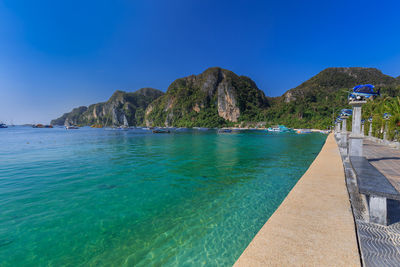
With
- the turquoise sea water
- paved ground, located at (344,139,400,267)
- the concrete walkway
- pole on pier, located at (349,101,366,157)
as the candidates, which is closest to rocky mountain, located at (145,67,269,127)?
pole on pier, located at (349,101,366,157)

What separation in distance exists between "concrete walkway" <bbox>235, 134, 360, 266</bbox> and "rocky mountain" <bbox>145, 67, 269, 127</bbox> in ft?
469

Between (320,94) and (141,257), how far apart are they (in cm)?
16671

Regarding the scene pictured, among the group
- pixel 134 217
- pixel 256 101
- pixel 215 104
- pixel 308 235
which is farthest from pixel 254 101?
pixel 308 235

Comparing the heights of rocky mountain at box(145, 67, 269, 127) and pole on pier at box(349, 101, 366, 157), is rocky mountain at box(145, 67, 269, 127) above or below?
above

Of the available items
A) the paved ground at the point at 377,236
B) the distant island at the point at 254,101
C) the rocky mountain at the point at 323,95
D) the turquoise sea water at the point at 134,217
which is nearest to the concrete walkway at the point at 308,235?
the paved ground at the point at 377,236

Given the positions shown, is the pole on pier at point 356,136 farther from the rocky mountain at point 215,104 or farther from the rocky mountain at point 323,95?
the rocky mountain at point 215,104

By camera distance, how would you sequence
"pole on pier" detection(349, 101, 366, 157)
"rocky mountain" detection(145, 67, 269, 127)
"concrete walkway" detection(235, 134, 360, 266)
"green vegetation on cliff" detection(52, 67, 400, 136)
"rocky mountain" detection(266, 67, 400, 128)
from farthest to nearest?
"rocky mountain" detection(145, 67, 269, 127), "green vegetation on cliff" detection(52, 67, 400, 136), "rocky mountain" detection(266, 67, 400, 128), "pole on pier" detection(349, 101, 366, 157), "concrete walkway" detection(235, 134, 360, 266)

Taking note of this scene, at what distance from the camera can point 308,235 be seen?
298 cm

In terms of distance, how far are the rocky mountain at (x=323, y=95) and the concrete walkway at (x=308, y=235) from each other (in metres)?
111

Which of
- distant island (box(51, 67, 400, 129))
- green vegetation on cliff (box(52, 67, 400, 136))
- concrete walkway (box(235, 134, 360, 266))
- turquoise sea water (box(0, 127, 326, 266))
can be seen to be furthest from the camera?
distant island (box(51, 67, 400, 129))

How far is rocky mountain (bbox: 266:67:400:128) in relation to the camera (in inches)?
4318

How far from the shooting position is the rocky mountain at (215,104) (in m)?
154

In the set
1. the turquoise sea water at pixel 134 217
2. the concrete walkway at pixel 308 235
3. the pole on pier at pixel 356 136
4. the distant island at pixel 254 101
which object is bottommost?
the turquoise sea water at pixel 134 217

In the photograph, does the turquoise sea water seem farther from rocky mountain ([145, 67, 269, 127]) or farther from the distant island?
rocky mountain ([145, 67, 269, 127])
